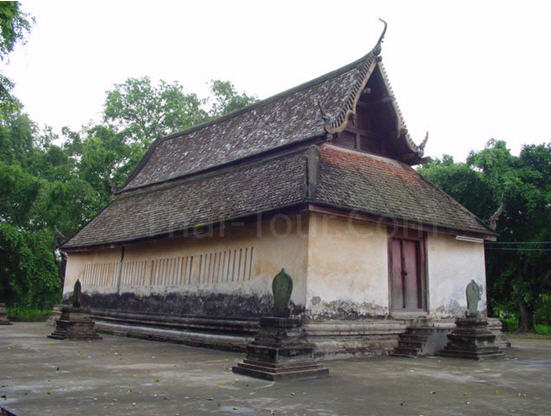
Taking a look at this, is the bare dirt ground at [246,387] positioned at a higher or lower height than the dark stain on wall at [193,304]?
lower

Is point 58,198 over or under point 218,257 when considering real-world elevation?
over

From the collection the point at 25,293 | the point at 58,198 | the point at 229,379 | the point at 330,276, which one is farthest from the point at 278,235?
the point at 25,293

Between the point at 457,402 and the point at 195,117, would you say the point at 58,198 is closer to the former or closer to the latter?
the point at 195,117

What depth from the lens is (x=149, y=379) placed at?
7.59 meters

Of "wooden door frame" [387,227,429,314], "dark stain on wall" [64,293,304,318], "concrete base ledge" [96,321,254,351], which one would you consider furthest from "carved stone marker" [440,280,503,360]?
"concrete base ledge" [96,321,254,351]

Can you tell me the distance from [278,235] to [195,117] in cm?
2915

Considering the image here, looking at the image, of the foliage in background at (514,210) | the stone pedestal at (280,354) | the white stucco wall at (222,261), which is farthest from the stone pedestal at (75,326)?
the foliage in background at (514,210)

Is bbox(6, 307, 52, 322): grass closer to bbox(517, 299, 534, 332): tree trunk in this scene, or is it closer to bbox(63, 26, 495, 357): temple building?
bbox(63, 26, 495, 357): temple building

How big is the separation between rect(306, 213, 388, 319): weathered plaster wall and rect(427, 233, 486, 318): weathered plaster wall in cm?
186

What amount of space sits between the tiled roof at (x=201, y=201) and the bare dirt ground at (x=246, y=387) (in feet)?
12.6

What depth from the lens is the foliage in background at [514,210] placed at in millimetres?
22750

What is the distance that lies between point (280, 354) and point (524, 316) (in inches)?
835

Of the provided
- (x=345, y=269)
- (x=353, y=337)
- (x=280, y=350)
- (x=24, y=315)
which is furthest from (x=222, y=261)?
(x=24, y=315)

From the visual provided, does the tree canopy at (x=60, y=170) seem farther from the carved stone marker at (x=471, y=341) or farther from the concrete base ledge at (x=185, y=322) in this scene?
the carved stone marker at (x=471, y=341)
